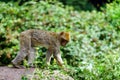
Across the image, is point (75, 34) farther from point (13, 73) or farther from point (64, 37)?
point (13, 73)

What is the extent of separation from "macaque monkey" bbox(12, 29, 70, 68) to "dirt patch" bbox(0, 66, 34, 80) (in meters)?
0.23

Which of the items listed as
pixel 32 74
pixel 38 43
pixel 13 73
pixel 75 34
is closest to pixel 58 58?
pixel 38 43

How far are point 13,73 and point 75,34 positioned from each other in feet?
12.4

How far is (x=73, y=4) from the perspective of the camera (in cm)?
2048

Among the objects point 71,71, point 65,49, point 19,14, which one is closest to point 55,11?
point 19,14

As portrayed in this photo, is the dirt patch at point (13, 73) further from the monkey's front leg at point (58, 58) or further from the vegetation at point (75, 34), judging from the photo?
the monkey's front leg at point (58, 58)

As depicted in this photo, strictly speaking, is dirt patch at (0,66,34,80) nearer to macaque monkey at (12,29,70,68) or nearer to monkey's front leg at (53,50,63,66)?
macaque monkey at (12,29,70,68)

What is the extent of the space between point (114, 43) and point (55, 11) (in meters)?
2.39

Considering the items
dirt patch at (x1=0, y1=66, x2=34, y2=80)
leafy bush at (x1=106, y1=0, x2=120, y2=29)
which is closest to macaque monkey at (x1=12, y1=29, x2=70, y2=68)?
dirt patch at (x1=0, y1=66, x2=34, y2=80)

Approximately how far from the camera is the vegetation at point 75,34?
9.55 metres

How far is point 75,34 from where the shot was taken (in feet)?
43.3

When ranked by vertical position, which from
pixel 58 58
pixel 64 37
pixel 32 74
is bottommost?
pixel 58 58

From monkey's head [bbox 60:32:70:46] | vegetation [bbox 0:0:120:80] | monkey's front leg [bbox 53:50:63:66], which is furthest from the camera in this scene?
monkey's head [bbox 60:32:70:46]

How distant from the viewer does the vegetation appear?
9547 millimetres
